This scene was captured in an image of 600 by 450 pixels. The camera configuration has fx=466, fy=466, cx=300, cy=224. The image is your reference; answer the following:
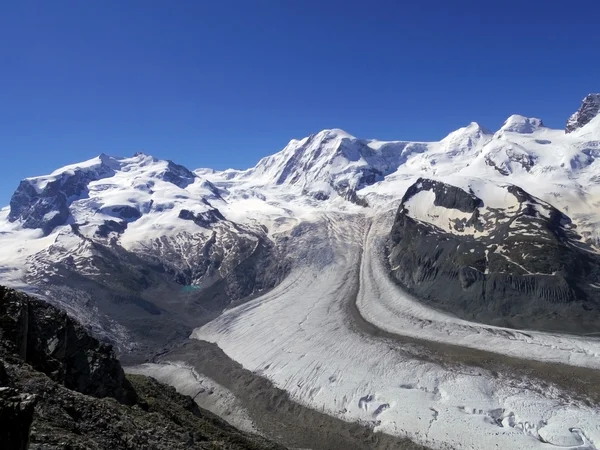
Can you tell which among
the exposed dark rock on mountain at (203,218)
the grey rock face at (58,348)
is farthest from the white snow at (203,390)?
the exposed dark rock on mountain at (203,218)

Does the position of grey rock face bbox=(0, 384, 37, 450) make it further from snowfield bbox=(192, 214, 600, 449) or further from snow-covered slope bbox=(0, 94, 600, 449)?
snow-covered slope bbox=(0, 94, 600, 449)

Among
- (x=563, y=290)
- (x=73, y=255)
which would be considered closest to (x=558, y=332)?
(x=563, y=290)

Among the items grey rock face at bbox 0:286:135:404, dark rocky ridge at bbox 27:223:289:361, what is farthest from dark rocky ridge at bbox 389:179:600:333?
grey rock face at bbox 0:286:135:404

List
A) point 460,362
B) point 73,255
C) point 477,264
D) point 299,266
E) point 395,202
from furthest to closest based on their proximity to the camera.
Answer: point 395,202 → point 73,255 → point 299,266 → point 477,264 → point 460,362

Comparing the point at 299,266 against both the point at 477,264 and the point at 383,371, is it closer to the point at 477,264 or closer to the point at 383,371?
the point at 477,264

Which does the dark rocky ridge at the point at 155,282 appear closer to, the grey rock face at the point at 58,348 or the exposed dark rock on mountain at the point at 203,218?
the exposed dark rock on mountain at the point at 203,218

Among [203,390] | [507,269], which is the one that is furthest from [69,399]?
[507,269]
